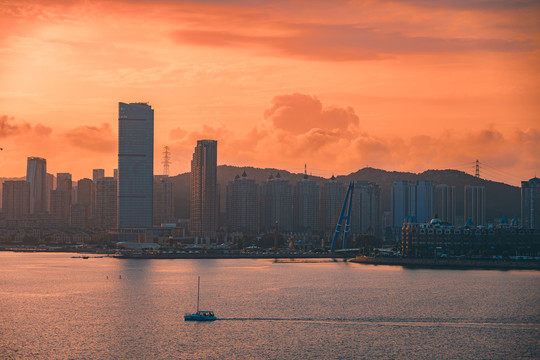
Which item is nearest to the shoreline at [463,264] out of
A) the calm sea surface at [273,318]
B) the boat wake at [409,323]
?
the calm sea surface at [273,318]

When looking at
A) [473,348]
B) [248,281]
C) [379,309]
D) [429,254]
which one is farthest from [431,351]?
[429,254]

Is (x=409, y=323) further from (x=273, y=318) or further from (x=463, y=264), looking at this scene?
(x=463, y=264)

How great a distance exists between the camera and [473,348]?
64188 mm

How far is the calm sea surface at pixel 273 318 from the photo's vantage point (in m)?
63.2

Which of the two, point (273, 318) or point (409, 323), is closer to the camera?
point (409, 323)

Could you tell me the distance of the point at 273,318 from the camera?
78438mm

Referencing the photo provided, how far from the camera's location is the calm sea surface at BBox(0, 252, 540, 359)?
6316cm

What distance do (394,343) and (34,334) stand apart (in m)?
31.5

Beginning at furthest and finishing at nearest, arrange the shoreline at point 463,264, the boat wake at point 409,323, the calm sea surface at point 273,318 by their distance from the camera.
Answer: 1. the shoreline at point 463,264
2. the boat wake at point 409,323
3. the calm sea surface at point 273,318

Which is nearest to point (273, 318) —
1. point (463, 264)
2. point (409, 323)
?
point (409, 323)

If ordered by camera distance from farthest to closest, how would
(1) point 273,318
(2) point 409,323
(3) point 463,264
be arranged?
(3) point 463,264 → (1) point 273,318 → (2) point 409,323

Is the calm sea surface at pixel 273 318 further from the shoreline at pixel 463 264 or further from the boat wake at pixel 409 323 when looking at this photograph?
the shoreline at pixel 463 264

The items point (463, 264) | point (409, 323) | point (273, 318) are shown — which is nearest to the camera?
point (409, 323)

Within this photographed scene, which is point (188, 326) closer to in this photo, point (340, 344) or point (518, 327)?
point (340, 344)
